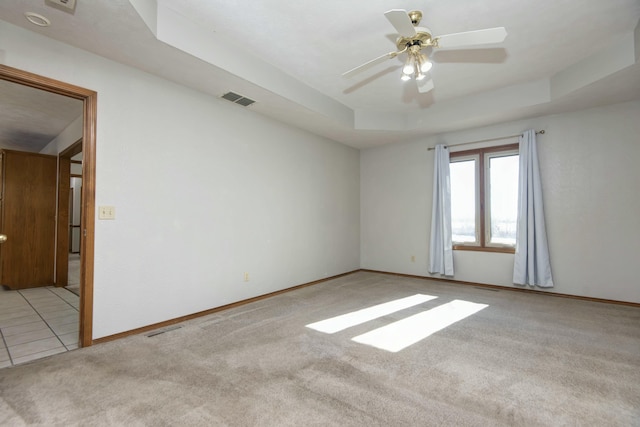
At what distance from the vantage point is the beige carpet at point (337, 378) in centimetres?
168

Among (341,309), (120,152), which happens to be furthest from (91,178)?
(341,309)

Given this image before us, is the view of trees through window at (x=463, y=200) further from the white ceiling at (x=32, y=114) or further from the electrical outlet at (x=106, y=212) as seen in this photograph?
the white ceiling at (x=32, y=114)

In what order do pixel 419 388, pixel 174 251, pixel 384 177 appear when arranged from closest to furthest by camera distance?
pixel 419 388, pixel 174 251, pixel 384 177

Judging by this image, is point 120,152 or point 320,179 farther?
point 320,179

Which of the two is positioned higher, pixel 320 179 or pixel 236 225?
pixel 320 179

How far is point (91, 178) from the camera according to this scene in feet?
8.61

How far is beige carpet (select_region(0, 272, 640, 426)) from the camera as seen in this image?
168 cm

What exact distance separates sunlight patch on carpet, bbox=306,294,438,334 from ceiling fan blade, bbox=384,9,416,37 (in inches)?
101

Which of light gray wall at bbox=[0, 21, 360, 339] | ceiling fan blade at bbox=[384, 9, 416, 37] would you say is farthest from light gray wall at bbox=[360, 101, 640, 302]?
ceiling fan blade at bbox=[384, 9, 416, 37]

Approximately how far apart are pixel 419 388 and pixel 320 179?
12.4 feet

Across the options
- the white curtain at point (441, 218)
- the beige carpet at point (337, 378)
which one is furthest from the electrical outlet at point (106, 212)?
the white curtain at point (441, 218)

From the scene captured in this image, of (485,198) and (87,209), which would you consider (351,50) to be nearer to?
(87,209)

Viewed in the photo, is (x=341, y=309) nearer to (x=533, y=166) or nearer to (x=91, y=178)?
(x=91, y=178)

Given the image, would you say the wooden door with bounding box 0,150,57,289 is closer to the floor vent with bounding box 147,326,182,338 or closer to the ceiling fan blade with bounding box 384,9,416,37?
the floor vent with bounding box 147,326,182,338
